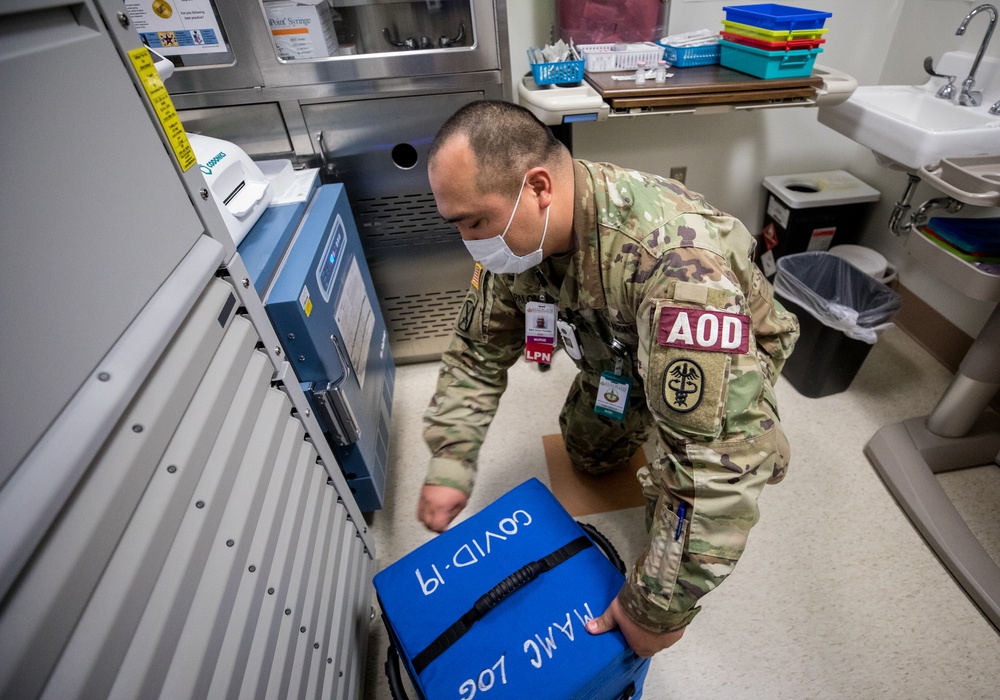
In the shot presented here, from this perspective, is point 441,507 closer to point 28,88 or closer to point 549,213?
point 549,213

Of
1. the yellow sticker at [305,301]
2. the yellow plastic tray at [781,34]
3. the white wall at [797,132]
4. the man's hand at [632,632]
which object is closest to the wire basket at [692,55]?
the yellow plastic tray at [781,34]

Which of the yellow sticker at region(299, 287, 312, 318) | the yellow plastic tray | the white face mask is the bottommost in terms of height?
the yellow sticker at region(299, 287, 312, 318)

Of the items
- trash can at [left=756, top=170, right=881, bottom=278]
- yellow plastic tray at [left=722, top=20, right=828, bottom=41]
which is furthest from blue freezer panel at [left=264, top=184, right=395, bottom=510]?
trash can at [left=756, top=170, right=881, bottom=278]

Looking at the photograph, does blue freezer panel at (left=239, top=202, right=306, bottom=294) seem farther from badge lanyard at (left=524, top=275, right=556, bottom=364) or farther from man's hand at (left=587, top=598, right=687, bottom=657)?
man's hand at (left=587, top=598, right=687, bottom=657)

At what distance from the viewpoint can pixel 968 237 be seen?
50.6 inches

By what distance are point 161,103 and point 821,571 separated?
1.83m

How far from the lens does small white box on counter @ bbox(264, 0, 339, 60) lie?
144 cm

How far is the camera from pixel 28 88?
1.52ft

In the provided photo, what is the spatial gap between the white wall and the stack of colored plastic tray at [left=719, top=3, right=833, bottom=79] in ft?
1.43

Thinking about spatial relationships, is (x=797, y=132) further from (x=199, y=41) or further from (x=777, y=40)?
(x=199, y=41)

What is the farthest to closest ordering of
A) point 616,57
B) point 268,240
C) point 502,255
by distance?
point 616,57 → point 268,240 → point 502,255

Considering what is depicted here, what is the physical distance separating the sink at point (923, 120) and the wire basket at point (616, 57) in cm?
62

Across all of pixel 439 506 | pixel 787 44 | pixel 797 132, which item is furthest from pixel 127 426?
pixel 797 132

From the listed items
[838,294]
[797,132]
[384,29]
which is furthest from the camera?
[797,132]
